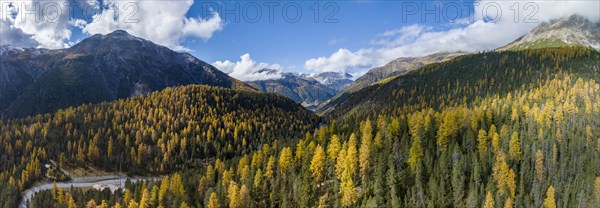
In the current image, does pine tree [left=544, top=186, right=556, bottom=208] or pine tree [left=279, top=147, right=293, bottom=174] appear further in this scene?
pine tree [left=279, top=147, right=293, bottom=174]

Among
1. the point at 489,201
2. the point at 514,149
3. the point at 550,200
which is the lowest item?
the point at 550,200

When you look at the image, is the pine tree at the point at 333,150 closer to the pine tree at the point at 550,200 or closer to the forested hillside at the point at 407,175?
the forested hillside at the point at 407,175

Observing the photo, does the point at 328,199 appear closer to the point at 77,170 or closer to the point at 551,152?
the point at 551,152

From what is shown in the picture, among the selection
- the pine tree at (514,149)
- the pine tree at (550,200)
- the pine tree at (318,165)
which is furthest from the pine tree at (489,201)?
the pine tree at (318,165)

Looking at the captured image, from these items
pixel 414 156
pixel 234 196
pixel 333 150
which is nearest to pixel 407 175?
pixel 414 156

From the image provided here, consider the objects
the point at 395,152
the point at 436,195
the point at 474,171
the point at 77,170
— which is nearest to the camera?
the point at 436,195

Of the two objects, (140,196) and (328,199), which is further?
(140,196)

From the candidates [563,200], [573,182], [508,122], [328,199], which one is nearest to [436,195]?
[328,199]

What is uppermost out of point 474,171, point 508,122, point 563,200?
point 508,122

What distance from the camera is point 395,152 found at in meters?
140

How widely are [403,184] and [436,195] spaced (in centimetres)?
1003

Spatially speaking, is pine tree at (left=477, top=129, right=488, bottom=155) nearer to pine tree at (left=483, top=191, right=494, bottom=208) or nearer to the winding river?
pine tree at (left=483, top=191, right=494, bottom=208)

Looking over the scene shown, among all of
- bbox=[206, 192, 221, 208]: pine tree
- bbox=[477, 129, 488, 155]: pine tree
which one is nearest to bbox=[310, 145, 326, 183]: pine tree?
bbox=[206, 192, 221, 208]: pine tree

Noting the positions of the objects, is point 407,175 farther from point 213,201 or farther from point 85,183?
point 85,183
